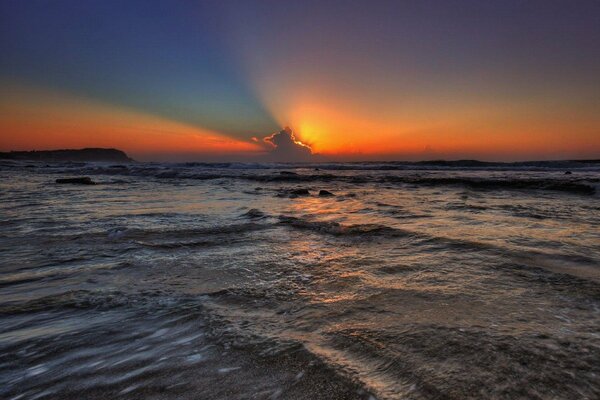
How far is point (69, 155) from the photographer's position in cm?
14450

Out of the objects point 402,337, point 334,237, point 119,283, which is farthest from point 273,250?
point 402,337

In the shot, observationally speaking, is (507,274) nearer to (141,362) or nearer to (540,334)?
(540,334)

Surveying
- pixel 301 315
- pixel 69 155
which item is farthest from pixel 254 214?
pixel 69 155

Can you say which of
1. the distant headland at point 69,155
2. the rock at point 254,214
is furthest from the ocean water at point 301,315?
the distant headland at point 69,155

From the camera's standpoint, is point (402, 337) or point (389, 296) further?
point (389, 296)

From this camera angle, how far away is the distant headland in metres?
127

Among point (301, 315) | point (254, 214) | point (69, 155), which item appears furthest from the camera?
point (69, 155)

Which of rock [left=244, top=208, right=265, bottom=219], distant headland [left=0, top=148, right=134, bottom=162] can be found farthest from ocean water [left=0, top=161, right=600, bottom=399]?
distant headland [left=0, top=148, right=134, bottom=162]

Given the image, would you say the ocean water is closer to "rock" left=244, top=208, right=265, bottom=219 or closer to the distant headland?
"rock" left=244, top=208, right=265, bottom=219

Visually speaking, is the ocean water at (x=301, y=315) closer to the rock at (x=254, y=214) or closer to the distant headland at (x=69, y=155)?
the rock at (x=254, y=214)

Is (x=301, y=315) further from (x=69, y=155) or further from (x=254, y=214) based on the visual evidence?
(x=69, y=155)

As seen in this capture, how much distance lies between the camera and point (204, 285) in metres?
3.15

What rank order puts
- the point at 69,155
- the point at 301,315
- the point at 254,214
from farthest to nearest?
1. the point at 69,155
2. the point at 254,214
3. the point at 301,315

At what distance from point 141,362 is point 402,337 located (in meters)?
1.56
